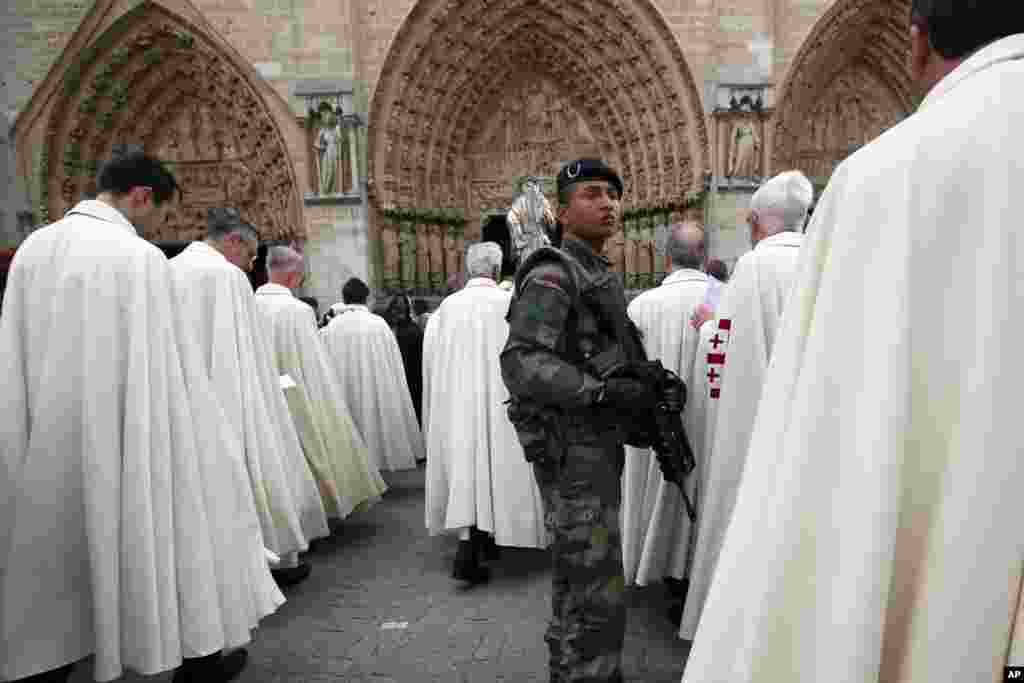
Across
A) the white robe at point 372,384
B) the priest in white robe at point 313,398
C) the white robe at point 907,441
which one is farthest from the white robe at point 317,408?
the white robe at point 907,441

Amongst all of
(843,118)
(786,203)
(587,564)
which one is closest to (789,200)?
(786,203)

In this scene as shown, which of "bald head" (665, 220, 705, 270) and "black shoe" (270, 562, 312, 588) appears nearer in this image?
"bald head" (665, 220, 705, 270)

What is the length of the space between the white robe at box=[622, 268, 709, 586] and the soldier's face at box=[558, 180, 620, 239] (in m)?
1.14

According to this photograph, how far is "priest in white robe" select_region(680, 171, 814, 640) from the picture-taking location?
2.56 meters

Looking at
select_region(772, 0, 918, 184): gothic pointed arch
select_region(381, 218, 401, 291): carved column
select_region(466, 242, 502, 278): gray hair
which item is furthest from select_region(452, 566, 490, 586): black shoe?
select_region(772, 0, 918, 184): gothic pointed arch

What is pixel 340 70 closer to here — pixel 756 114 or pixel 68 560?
pixel 756 114

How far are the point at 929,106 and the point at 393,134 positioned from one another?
12268 millimetres

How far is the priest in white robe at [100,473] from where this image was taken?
2250mm

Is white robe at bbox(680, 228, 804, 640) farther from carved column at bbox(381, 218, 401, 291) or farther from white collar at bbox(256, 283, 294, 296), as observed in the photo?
carved column at bbox(381, 218, 401, 291)

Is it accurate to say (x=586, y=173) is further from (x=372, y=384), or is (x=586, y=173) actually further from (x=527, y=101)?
(x=527, y=101)

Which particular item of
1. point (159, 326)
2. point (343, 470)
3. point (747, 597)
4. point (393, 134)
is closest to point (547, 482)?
point (747, 597)

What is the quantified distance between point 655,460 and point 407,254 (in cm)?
991

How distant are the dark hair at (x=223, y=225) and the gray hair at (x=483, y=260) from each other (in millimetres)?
1505

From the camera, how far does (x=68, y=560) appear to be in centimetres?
229
